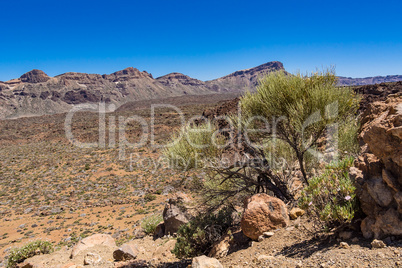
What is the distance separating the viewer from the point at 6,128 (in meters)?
43.4

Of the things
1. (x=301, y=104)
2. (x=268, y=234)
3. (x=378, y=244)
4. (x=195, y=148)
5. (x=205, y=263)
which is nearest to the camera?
(x=378, y=244)

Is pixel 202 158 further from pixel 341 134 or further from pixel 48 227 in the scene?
pixel 48 227

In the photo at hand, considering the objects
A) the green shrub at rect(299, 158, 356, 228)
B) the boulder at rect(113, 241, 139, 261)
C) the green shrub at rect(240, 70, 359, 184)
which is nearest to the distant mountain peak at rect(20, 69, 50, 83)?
the boulder at rect(113, 241, 139, 261)

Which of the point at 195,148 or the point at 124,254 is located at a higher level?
the point at 195,148

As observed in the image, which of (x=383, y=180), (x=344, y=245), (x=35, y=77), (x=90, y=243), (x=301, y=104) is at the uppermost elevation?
(x=35, y=77)

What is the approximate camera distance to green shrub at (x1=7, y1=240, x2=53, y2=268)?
7.29 metres

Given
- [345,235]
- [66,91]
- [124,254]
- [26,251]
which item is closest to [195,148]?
[124,254]

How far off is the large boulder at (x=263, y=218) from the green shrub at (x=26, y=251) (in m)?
6.85

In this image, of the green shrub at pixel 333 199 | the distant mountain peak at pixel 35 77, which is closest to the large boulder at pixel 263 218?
the green shrub at pixel 333 199

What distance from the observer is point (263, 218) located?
4.65m

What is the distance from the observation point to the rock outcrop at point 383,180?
9.53 feet

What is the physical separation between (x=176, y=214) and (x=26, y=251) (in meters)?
4.60

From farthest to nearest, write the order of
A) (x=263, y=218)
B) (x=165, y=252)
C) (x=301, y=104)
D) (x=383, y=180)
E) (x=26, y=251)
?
1. (x=26, y=251)
2. (x=165, y=252)
3. (x=301, y=104)
4. (x=263, y=218)
5. (x=383, y=180)

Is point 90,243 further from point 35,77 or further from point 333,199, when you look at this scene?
point 35,77
